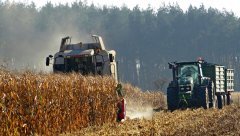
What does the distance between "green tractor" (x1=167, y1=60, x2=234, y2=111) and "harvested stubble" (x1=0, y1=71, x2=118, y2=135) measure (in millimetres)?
5425

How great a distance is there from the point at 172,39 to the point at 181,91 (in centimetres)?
8116

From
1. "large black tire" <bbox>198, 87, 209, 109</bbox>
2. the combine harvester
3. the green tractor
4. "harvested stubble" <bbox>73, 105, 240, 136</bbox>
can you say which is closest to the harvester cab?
the combine harvester

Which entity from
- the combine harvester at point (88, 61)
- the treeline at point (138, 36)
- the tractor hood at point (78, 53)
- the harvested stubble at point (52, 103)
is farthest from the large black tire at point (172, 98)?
the treeline at point (138, 36)

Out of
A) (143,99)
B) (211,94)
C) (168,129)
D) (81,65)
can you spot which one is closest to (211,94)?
(211,94)

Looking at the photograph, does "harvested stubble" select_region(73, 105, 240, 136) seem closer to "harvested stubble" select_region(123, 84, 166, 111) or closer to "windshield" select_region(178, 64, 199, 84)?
"windshield" select_region(178, 64, 199, 84)

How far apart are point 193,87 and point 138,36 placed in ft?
274

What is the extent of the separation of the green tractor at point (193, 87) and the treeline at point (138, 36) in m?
63.2

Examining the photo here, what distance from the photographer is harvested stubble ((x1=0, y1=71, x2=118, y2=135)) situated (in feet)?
33.6

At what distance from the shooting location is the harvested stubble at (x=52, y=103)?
10.2 m

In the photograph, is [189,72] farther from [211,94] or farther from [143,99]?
[143,99]

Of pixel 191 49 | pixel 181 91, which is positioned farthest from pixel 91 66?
pixel 191 49

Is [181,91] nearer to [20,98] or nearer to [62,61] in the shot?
[62,61]

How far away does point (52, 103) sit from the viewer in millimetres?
11727

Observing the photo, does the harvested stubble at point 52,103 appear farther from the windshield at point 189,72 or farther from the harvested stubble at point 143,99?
the harvested stubble at point 143,99
